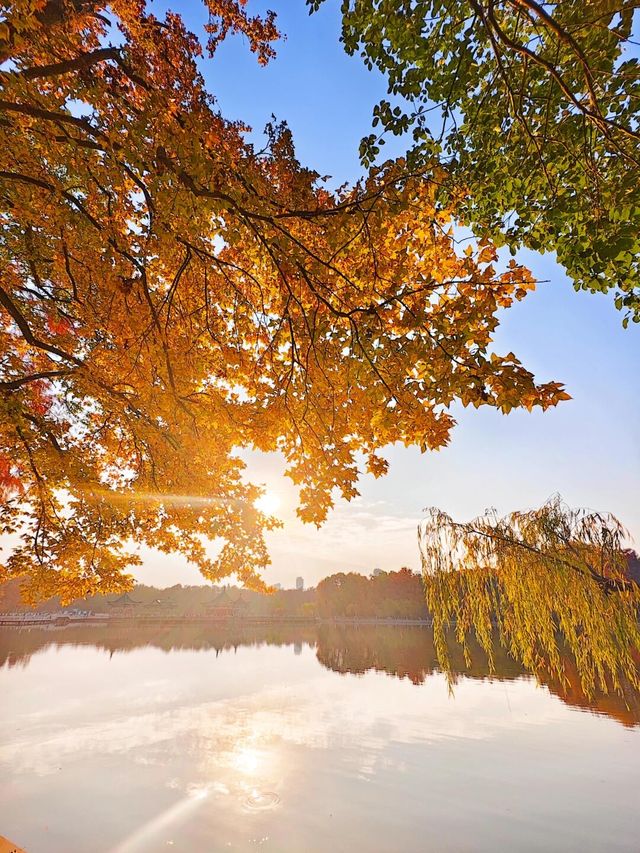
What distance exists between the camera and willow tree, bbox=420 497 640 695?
7.39 m

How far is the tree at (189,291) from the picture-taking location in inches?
131

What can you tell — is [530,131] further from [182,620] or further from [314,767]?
[182,620]

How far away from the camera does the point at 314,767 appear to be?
33.7ft

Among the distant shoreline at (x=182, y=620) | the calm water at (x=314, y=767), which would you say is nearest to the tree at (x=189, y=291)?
the calm water at (x=314, y=767)

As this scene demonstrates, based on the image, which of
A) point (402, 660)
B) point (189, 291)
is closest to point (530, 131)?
point (189, 291)

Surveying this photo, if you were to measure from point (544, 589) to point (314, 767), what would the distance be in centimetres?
779

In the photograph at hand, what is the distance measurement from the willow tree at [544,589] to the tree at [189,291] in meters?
5.53

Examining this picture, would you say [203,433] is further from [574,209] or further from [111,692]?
[111,692]

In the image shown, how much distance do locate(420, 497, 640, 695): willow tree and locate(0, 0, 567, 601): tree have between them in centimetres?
553

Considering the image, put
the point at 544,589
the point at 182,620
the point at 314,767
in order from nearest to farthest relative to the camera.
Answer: the point at 544,589 → the point at 314,767 → the point at 182,620

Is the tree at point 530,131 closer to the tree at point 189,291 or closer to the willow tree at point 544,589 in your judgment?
the tree at point 189,291

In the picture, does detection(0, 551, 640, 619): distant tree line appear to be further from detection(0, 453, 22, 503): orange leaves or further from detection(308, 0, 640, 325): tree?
detection(308, 0, 640, 325): tree

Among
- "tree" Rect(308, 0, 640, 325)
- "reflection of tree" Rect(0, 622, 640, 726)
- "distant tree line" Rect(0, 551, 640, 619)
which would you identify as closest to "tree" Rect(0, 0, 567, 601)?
"tree" Rect(308, 0, 640, 325)

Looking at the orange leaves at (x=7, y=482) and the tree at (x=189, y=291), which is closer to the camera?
the tree at (x=189, y=291)
